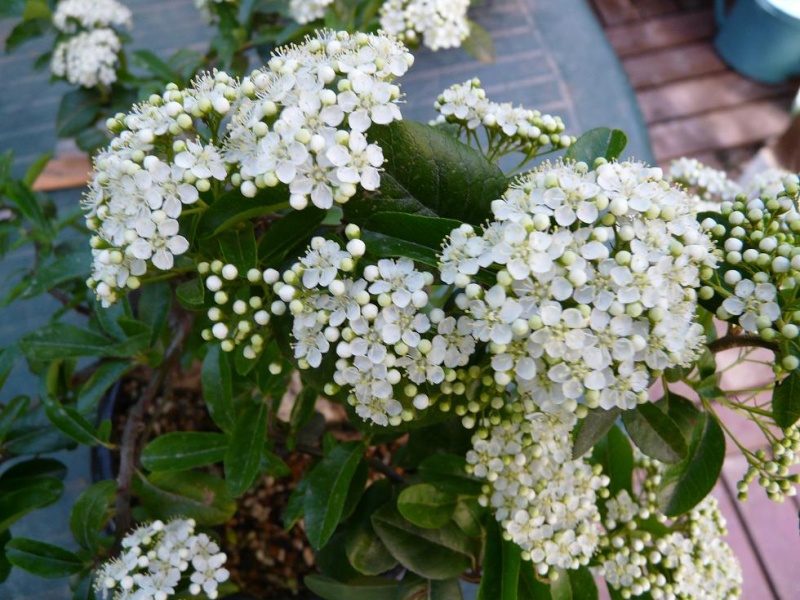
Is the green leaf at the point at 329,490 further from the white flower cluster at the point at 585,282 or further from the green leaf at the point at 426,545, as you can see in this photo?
the white flower cluster at the point at 585,282

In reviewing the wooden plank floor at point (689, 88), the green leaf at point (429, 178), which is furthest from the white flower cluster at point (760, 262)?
the wooden plank floor at point (689, 88)

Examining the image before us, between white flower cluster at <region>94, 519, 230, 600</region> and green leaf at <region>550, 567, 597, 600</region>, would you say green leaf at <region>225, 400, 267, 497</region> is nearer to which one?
white flower cluster at <region>94, 519, 230, 600</region>

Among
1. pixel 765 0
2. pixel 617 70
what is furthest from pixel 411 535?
pixel 765 0

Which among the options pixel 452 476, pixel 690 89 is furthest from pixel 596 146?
pixel 690 89

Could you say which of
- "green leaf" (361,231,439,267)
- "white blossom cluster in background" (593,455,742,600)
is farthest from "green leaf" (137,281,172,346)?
"white blossom cluster in background" (593,455,742,600)

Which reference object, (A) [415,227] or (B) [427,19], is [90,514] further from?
(B) [427,19]
